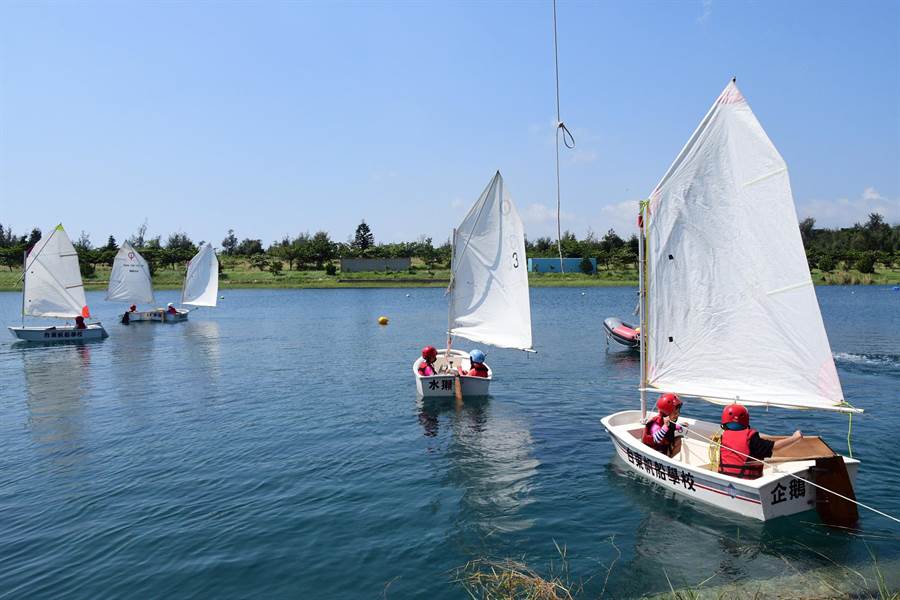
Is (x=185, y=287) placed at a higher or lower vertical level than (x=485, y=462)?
higher

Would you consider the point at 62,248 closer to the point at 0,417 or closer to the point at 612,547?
the point at 0,417

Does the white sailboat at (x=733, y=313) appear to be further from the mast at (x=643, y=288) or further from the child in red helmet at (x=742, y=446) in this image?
the child in red helmet at (x=742, y=446)

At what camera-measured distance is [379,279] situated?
118812 millimetres

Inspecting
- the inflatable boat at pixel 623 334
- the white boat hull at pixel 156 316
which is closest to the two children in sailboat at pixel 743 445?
the inflatable boat at pixel 623 334

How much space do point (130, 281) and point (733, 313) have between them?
6301cm

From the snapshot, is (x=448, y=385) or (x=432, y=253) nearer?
(x=448, y=385)

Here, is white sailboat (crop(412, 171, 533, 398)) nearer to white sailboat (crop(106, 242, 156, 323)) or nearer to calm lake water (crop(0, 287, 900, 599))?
calm lake water (crop(0, 287, 900, 599))

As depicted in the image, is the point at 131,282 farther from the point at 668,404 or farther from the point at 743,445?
the point at 743,445

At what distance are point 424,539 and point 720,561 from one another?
5719 millimetres

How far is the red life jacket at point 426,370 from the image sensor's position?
25.7 meters

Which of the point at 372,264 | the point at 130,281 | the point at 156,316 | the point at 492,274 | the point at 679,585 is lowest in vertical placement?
the point at 679,585

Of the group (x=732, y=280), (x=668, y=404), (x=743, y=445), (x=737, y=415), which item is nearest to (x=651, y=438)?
(x=668, y=404)

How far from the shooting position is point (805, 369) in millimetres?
13766

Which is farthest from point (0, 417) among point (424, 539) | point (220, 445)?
point (424, 539)
